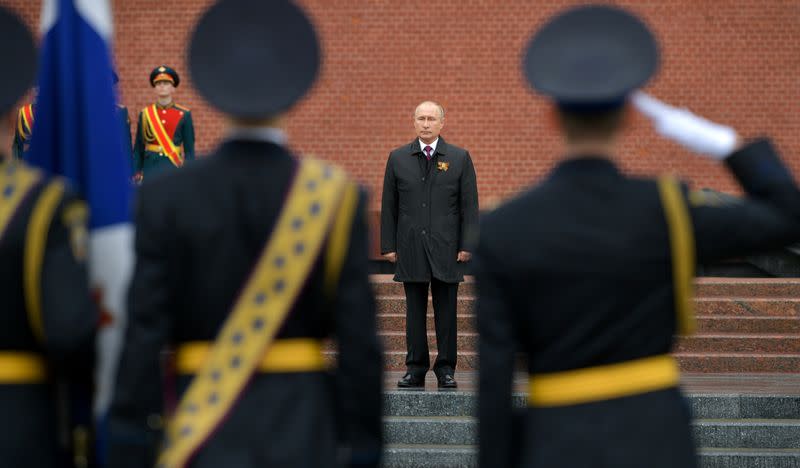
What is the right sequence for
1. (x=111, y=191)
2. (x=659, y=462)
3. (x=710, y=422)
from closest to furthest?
1. (x=659, y=462)
2. (x=111, y=191)
3. (x=710, y=422)

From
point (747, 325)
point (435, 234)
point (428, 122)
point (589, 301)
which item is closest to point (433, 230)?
point (435, 234)

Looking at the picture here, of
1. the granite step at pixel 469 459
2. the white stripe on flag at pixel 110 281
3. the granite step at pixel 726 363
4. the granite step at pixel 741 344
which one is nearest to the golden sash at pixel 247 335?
the white stripe on flag at pixel 110 281

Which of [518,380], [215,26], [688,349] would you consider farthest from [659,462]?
[688,349]

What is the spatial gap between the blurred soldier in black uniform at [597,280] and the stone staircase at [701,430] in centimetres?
511

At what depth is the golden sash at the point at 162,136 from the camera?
10891mm

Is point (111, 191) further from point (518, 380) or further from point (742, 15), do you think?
point (742, 15)

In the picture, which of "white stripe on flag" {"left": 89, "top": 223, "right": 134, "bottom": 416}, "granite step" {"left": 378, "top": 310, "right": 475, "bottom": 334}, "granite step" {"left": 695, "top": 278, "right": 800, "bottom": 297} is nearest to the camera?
"white stripe on flag" {"left": 89, "top": 223, "right": 134, "bottom": 416}

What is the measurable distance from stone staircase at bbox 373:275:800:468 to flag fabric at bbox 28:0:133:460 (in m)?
A: 4.30

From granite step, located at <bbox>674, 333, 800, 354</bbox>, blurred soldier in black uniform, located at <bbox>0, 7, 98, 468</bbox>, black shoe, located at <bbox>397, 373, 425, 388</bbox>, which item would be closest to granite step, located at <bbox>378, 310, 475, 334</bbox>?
granite step, located at <bbox>674, 333, 800, 354</bbox>

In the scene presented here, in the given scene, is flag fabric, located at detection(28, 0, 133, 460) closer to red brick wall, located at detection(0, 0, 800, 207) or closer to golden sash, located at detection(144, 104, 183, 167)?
golden sash, located at detection(144, 104, 183, 167)

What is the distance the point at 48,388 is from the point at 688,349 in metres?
8.43

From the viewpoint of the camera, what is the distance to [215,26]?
354 centimetres

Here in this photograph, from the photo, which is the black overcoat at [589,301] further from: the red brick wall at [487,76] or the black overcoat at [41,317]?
the red brick wall at [487,76]

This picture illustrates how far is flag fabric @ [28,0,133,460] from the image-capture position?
4.46 meters
